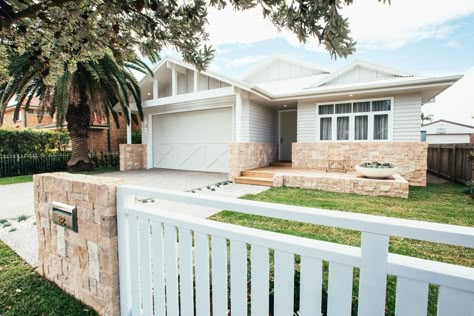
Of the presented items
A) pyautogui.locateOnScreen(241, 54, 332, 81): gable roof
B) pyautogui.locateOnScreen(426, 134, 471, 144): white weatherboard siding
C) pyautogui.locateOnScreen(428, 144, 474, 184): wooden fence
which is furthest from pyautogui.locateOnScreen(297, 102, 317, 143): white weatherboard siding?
pyautogui.locateOnScreen(426, 134, 471, 144): white weatherboard siding

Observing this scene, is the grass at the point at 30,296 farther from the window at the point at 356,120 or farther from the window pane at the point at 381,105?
the window pane at the point at 381,105

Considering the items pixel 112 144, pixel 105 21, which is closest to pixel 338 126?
pixel 105 21

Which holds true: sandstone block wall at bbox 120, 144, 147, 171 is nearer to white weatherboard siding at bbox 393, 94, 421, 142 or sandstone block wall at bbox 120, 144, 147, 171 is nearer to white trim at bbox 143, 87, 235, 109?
white trim at bbox 143, 87, 235, 109

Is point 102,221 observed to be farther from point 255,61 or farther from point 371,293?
point 255,61

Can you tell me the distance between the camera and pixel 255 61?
48.8 ft

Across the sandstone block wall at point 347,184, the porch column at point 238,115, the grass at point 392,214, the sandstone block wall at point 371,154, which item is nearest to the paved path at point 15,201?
the grass at point 392,214

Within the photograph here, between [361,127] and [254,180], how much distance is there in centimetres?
464

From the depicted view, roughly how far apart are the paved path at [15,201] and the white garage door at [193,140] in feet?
18.8

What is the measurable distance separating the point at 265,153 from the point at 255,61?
716cm

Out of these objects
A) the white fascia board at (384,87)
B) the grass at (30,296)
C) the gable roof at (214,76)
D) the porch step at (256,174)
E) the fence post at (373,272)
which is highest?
the gable roof at (214,76)

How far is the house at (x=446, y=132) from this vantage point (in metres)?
31.8

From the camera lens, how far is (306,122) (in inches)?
390

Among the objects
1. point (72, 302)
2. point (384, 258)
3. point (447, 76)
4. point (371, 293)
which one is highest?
point (447, 76)

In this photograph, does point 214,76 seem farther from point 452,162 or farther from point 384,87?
point 452,162
